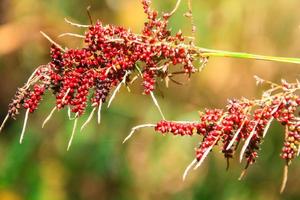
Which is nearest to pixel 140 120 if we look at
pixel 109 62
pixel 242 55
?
pixel 109 62

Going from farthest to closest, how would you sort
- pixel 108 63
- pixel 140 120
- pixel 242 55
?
1. pixel 140 120
2. pixel 108 63
3. pixel 242 55

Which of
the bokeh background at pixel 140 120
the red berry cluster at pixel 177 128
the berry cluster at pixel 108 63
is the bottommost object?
the red berry cluster at pixel 177 128

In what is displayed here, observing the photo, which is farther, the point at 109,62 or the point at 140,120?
the point at 140,120

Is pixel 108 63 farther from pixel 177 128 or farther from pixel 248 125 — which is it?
pixel 248 125

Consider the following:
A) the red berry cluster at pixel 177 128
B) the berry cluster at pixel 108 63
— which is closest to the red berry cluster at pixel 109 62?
the berry cluster at pixel 108 63

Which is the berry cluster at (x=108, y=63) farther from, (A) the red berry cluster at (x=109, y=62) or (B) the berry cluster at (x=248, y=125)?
(B) the berry cluster at (x=248, y=125)

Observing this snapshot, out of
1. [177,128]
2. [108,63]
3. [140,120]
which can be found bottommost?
[177,128]

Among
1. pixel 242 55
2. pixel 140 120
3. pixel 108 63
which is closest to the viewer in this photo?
pixel 242 55

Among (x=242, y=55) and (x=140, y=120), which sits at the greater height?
(x=140, y=120)
